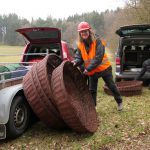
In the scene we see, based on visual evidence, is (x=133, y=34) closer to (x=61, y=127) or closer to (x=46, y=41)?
(x=46, y=41)

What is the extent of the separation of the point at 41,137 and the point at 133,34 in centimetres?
656

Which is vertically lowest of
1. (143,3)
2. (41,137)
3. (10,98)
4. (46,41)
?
(41,137)

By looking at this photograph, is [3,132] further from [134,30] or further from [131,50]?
[131,50]

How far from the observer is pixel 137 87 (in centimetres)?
987

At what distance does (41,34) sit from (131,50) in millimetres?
4714

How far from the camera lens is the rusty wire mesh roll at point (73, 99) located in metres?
5.43

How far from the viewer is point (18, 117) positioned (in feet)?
19.7

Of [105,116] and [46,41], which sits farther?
[46,41]

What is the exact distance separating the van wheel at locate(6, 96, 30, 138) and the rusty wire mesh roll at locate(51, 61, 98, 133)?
0.77 metres

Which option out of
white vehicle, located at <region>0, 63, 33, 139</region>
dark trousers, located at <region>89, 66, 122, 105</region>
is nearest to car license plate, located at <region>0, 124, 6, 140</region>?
white vehicle, located at <region>0, 63, 33, 139</region>

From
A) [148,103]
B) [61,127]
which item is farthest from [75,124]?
[148,103]

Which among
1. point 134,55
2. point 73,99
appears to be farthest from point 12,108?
point 134,55

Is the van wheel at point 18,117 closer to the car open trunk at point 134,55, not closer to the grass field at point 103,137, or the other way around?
the grass field at point 103,137

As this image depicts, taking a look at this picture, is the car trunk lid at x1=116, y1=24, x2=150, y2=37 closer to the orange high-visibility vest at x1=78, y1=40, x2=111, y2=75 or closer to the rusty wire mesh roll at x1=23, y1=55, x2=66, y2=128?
the orange high-visibility vest at x1=78, y1=40, x2=111, y2=75
